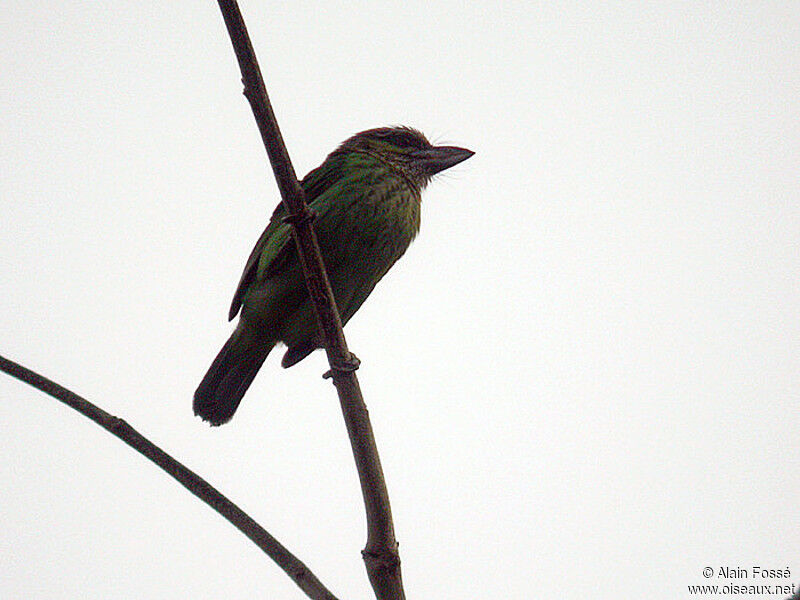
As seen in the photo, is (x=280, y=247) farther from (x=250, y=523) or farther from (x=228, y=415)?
(x=250, y=523)

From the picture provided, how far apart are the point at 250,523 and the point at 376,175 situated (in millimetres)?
2102

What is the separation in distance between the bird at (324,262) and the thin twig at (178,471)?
58.3 inches

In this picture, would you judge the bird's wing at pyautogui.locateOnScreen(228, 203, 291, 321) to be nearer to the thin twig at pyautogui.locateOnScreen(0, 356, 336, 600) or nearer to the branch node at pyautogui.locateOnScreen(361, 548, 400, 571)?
the thin twig at pyautogui.locateOnScreen(0, 356, 336, 600)

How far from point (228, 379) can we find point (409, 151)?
135 cm

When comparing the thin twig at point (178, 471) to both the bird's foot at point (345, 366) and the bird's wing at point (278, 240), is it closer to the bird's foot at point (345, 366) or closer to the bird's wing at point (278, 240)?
the bird's foot at point (345, 366)

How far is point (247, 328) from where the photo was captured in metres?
3.51

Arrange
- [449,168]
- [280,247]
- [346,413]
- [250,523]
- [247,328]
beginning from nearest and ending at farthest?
[250,523] < [346,413] < [280,247] < [247,328] < [449,168]

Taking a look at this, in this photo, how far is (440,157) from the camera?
4.05 metres

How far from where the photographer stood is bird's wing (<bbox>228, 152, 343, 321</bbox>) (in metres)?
3.27

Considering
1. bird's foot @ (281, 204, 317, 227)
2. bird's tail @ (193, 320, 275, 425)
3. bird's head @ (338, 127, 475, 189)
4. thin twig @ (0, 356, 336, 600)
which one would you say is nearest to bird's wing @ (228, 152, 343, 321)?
bird's tail @ (193, 320, 275, 425)

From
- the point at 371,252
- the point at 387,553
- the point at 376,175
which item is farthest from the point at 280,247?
the point at 387,553

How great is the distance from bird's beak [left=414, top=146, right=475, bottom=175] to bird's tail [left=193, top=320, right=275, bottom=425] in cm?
112

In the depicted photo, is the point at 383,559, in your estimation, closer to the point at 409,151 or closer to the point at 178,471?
the point at 178,471

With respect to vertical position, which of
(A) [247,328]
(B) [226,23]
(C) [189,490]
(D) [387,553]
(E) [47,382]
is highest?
(A) [247,328]
